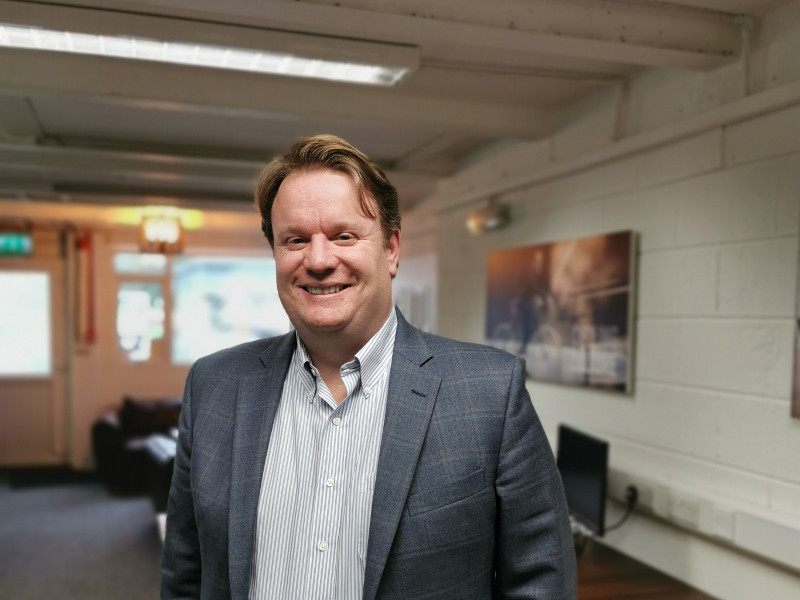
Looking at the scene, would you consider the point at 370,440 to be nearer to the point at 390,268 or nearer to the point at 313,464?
the point at 313,464

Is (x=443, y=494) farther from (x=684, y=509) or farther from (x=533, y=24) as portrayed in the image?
(x=684, y=509)

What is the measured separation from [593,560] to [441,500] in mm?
1692

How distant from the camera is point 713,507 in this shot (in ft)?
6.97

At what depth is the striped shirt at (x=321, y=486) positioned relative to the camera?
112 cm

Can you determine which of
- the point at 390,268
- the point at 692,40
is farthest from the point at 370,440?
the point at 692,40

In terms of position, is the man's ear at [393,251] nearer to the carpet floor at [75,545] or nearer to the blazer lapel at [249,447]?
the blazer lapel at [249,447]

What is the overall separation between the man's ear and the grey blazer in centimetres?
13

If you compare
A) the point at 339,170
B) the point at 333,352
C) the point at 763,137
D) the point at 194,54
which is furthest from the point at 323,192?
the point at 763,137

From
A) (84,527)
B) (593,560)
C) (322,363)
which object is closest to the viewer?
(322,363)

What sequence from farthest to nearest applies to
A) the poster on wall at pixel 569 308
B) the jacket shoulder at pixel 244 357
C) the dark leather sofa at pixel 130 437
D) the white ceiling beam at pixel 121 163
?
1. the dark leather sofa at pixel 130 437
2. the white ceiling beam at pixel 121 163
3. the poster on wall at pixel 569 308
4. the jacket shoulder at pixel 244 357

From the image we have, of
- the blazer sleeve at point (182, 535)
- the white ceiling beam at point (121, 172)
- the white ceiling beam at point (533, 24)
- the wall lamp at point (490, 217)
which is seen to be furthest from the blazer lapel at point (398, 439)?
the white ceiling beam at point (121, 172)

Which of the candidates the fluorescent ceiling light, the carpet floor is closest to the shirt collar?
the fluorescent ceiling light

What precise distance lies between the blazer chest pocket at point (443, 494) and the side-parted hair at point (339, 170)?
1.43 feet

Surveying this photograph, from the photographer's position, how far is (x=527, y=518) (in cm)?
114
